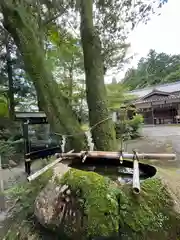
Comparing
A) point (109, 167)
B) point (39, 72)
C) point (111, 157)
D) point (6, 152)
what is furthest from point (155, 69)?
point (111, 157)

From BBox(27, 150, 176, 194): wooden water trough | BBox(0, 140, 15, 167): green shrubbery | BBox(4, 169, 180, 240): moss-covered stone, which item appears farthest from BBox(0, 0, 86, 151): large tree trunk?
BBox(0, 140, 15, 167): green shrubbery

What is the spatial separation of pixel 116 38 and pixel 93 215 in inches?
282

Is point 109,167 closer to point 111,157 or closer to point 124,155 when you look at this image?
point 111,157

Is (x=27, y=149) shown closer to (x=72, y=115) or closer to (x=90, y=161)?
(x=72, y=115)

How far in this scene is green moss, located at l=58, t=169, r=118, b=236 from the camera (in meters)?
1.90

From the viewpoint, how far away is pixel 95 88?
3.68 meters

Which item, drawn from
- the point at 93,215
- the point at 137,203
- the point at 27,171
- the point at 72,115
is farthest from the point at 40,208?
the point at 27,171

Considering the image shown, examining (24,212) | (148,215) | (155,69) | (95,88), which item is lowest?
(24,212)

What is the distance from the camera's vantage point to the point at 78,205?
2055mm

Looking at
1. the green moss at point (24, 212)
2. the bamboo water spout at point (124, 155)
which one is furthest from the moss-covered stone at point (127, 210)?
the green moss at point (24, 212)

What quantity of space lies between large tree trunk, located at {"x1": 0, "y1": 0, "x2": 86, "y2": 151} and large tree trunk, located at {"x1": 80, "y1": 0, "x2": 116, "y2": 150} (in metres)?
0.33

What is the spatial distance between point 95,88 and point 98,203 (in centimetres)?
219

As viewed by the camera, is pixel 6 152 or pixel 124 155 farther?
pixel 6 152

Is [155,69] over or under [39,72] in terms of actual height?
over
